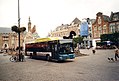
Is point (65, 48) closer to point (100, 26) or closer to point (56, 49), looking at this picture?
point (56, 49)

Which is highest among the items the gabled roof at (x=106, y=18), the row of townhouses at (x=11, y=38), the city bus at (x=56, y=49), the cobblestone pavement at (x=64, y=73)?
the gabled roof at (x=106, y=18)

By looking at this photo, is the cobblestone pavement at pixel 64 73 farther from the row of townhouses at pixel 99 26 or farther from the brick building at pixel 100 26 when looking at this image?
the brick building at pixel 100 26

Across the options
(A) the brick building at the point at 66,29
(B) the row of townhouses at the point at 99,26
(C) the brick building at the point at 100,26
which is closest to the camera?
(B) the row of townhouses at the point at 99,26

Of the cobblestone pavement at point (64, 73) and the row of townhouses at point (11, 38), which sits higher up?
the row of townhouses at point (11, 38)

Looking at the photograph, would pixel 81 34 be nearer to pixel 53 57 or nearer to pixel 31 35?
pixel 31 35

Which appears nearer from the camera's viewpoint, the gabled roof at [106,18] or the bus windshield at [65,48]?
the bus windshield at [65,48]

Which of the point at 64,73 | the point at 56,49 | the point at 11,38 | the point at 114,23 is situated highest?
the point at 114,23

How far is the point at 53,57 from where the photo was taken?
71.9 ft

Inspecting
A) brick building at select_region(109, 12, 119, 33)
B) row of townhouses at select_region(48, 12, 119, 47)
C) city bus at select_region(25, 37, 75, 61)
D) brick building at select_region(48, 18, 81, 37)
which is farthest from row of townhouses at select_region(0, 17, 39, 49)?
city bus at select_region(25, 37, 75, 61)

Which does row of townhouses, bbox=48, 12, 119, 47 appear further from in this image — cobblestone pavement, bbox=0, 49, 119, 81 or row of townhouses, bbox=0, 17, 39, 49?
cobblestone pavement, bbox=0, 49, 119, 81

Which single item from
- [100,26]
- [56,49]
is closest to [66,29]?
[100,26]

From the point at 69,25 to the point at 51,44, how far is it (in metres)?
60.3

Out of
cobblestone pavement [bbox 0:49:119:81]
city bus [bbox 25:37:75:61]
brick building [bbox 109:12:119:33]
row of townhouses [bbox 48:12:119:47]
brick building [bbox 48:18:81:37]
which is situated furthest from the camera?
brick building [bbox 48:18:81:37]

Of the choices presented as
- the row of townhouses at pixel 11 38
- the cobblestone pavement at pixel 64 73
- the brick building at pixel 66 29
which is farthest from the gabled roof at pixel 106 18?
the cobblestone pavement at pixel 64 73
